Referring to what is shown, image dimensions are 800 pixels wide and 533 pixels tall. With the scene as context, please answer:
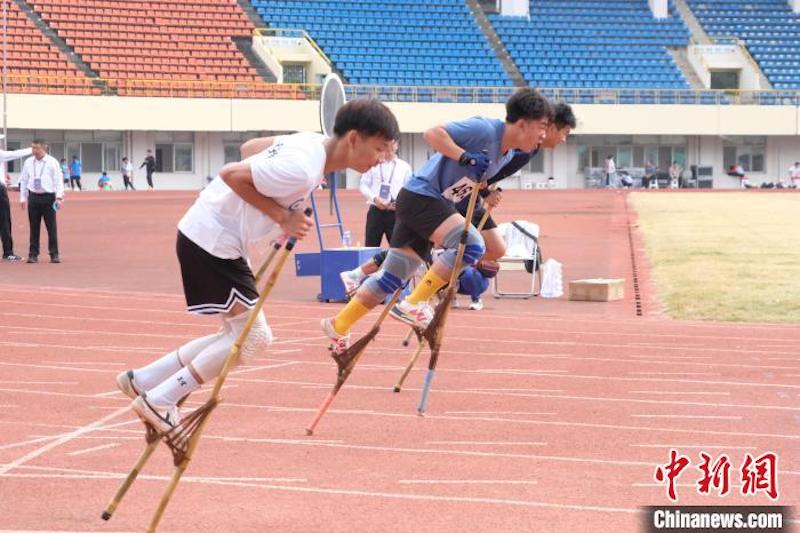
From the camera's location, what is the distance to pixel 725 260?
21.5 m

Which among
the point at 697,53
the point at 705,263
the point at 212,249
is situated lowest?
the point at 705,263

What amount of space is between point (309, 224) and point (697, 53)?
6037 centimetres

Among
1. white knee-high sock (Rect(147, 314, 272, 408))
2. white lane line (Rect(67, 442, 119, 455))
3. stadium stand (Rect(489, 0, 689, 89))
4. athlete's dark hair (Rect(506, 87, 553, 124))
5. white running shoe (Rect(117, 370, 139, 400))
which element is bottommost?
white lane line (Rect(67, 442, 119, 455))

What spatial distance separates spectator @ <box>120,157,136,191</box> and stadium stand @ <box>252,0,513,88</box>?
9.24 meters

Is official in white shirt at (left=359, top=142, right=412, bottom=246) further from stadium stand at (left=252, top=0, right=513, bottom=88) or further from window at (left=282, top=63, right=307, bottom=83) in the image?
window at (left=282, top=63, right=307, bottom=83)

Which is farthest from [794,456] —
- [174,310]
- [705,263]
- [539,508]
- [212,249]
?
[705,263]

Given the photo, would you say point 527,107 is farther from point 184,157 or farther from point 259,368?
point 184,157

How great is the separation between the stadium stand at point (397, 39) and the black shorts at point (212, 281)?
50.8 m

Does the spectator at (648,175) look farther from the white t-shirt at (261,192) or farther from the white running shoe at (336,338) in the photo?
the white t-shirt at (261,192)

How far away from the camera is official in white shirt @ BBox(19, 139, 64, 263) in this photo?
21219mm

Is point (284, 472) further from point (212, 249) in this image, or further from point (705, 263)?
point (705, 263)

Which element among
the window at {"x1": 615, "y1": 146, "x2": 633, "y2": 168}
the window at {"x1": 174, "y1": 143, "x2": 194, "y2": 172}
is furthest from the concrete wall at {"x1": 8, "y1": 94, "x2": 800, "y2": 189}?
the window at {"x1": 615, "y1": 146, "x2": 633, "y2": 168}

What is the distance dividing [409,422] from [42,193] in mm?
14418

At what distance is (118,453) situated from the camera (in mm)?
7031
